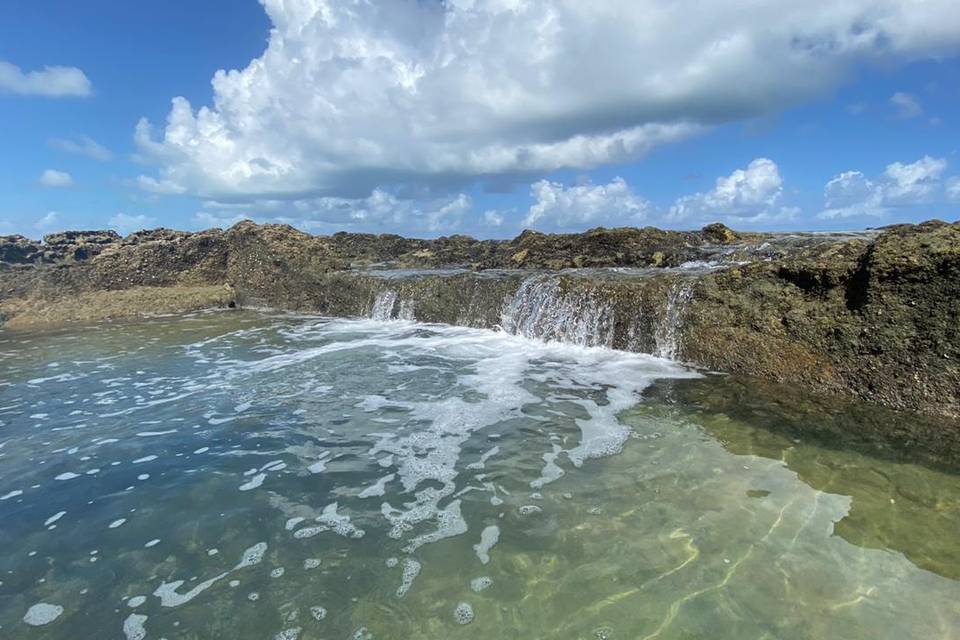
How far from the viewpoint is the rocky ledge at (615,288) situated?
676 centimetres

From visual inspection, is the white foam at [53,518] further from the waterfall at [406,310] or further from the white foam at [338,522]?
the waterfall at [406,310]

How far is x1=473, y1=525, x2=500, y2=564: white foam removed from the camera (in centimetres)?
393

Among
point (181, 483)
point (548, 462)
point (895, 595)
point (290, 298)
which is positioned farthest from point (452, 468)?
point (290, 298)

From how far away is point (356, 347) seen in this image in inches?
454

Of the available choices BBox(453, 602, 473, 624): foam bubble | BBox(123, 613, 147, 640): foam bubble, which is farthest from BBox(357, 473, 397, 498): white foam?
BBox(123, 613, 147, 640): foam bubble

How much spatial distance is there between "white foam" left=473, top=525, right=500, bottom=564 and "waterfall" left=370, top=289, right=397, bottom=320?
1156 cm

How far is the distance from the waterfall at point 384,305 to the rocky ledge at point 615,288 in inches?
2.0

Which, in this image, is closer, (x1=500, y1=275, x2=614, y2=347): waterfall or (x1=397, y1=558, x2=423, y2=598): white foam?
(x1=397, y1=558, x2=423, y2=598): white foam

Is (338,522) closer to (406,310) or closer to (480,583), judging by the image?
(480,583)

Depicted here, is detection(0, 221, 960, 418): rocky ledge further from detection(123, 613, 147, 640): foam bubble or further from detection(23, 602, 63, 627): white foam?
detection(23, 602, 63, 627): white foam

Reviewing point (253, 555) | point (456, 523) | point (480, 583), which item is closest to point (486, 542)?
point (456, 523)

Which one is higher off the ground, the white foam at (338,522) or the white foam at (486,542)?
the white foam at (338,522)

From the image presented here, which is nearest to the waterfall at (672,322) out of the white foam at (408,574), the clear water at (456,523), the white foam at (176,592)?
the clear water at (456,523)

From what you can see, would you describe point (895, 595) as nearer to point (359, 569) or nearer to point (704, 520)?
point (704, 520)
